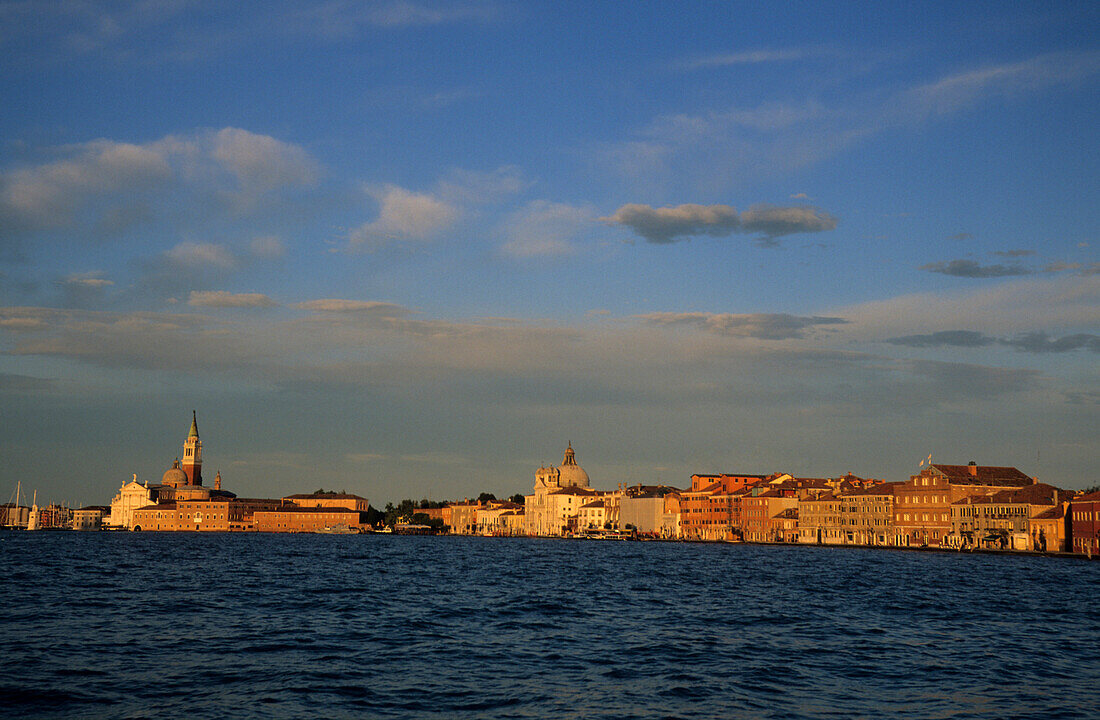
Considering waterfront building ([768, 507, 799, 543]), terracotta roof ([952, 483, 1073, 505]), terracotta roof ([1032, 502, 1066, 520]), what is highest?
terracotta roof ([952, 483, 1073, 505])

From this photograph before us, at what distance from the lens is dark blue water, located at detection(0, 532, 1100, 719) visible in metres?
22.2

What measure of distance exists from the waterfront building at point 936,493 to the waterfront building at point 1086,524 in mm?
20490

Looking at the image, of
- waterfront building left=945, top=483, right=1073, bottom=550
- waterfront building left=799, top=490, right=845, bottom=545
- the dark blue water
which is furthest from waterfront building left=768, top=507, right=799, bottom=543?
the dark blue water

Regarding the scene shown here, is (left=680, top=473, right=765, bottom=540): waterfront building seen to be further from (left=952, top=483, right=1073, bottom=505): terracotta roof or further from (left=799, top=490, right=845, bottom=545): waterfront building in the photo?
(left=952, top=483, right=1073, bottom=505): terracotta roof

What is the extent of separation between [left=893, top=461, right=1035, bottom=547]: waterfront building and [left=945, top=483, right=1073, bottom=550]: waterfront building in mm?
2600

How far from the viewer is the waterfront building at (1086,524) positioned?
313 ft

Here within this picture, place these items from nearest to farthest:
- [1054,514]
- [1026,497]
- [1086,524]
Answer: [1086,524]
[1054,514]
[1026,497]

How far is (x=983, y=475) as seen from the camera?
128750 millimetres

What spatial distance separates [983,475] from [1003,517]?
16.9 metres

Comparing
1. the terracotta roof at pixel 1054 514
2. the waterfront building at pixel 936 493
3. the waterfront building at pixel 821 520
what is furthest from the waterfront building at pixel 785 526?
the terracotta roof at pixel 1054 514

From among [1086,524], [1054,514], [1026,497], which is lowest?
[1086,524]

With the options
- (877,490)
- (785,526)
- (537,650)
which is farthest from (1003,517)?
(537,650)

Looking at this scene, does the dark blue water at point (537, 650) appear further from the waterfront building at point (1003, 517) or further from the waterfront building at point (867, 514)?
the waterfront building at point (867, 514)

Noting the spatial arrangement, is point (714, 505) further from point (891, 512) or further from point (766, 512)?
point (891, 512)
